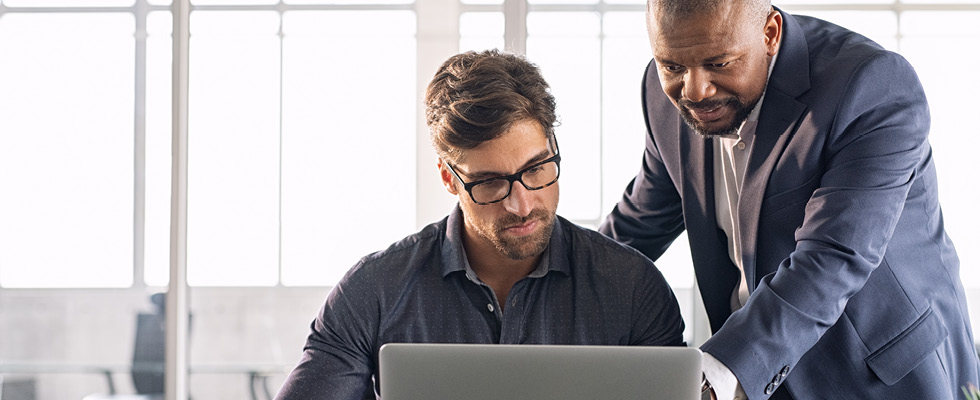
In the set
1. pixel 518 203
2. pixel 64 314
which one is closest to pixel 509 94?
pixel 518 203

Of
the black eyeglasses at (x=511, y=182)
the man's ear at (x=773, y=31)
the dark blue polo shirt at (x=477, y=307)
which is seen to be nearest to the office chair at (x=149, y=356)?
the dark blue polo shirt at (x=477, y=307)

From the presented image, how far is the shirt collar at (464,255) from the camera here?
1720 millimetres

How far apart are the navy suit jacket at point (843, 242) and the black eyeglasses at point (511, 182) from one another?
353 mm

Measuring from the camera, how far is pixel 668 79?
5.29 feet

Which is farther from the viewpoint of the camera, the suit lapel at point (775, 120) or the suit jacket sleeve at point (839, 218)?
the suit lapel at point (775, 120)

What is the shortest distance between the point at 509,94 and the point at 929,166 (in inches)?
30.8

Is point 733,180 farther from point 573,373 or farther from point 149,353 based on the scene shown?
point 149,353

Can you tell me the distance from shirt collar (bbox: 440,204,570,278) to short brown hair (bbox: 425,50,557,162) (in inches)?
5.6

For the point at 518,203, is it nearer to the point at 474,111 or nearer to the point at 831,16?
the point at 474,111

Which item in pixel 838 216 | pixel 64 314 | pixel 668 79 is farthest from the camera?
pixel 64 314

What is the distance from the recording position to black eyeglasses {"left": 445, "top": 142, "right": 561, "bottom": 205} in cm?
166

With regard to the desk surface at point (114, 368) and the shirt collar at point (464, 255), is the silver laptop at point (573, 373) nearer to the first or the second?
the shirt collar at point (464, 255)

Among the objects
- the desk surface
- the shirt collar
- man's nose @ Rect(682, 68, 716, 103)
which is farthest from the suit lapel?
the desk surface

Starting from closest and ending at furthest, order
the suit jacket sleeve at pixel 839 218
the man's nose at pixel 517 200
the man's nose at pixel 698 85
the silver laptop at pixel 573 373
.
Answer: the silver laptop at pixel 573 373 < the suit jacket sleeve at pixel 839 218 < the man's nose at pixel 698 85 < the man's nose at pixel 517 200
